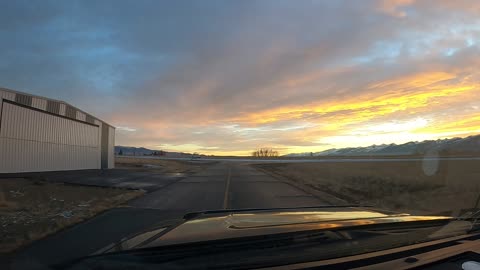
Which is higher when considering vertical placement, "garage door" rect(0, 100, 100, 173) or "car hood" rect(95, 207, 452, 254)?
"garage door" rect(0, 100, 100, 173)

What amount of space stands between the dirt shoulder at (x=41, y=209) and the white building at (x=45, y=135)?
19.0 ft

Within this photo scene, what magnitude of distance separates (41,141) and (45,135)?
869mm

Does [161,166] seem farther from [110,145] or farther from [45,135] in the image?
[45,135]

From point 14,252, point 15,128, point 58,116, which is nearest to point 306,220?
point 14,252

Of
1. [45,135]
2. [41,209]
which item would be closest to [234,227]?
[41,209]

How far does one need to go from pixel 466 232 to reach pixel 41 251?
692cm

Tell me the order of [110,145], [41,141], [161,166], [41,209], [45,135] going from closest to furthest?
1. [41,209]
2. [41,141]
3. [45,135]
4. [110,145]
5. [161,166]

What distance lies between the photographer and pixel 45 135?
1226 inches

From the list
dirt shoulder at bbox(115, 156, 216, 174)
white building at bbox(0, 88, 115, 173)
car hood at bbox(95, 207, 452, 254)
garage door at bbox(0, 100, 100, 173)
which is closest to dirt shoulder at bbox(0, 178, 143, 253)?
garage door at bbox(0, 100, 100, 173)

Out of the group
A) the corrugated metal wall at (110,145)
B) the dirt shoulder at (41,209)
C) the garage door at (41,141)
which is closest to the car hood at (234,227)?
the dirt shoulder at (41,209)

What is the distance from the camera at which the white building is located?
1022 inches

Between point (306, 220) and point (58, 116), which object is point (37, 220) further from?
point (58, 116)

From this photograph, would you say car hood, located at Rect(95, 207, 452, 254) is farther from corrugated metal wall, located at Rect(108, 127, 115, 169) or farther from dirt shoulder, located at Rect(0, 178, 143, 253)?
corrugated metal wall, located at Rect(108, 127, 115, 169)

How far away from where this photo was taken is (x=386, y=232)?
3033 mm
